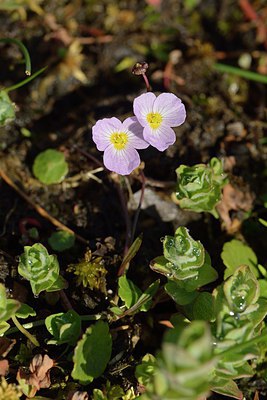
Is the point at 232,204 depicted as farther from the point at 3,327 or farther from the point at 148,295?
the point at 3,327

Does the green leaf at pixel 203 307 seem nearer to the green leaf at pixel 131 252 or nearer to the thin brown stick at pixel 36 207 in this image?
the green leaf at pixel 131 252

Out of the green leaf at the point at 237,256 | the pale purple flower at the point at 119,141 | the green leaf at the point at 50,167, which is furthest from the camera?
the green leaf at the point at 50,167

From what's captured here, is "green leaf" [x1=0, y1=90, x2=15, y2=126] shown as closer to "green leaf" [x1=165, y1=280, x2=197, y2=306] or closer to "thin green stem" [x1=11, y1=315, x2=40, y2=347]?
"thin green stem" [x1=11, y1=315, x2=40, y2=347]

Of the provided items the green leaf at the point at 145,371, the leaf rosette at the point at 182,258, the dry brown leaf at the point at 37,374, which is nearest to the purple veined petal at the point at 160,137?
the leaf rosette at the point at 182,258

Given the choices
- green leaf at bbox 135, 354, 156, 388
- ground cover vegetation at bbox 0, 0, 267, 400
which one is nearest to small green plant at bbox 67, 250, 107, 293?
ground cover vegetation at bbox 0, 0, 267, 400

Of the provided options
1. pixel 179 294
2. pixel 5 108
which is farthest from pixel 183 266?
pixel 5 108

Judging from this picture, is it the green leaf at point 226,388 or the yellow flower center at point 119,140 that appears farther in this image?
the yellow flower center at point 119,140

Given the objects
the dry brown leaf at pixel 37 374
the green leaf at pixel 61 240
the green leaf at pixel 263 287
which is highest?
the green leaf at pixel 61 240
